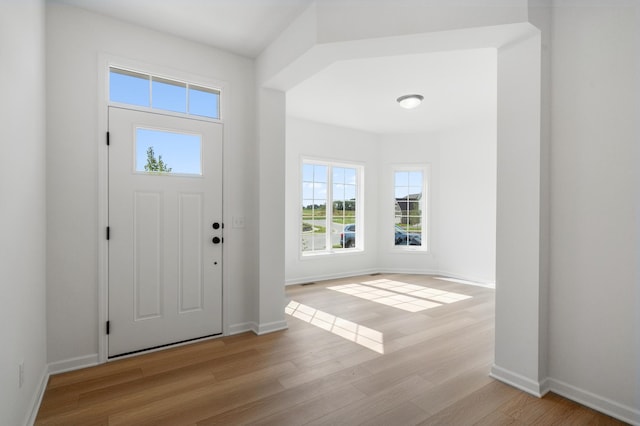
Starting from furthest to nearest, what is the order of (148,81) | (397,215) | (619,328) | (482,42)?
(397,215), (148,81), (482,42), (619,328)

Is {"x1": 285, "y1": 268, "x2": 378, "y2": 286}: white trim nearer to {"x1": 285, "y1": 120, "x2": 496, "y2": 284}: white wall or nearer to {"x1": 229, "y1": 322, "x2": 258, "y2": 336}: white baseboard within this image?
{"x1": 285, "y1": 120, "x2": 496, "y2": 284}: white wall

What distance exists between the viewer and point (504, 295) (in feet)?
7.80

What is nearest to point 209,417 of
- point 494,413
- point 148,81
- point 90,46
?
point 494,413

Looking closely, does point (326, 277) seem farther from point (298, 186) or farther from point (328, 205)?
point (298, 186)

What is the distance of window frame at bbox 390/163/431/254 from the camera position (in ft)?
21.5

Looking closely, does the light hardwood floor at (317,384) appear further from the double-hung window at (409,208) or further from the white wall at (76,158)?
the double-hung window at (409,208)

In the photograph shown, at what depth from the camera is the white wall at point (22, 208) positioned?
4.98 ft

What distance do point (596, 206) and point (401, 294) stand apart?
3203 millimetres

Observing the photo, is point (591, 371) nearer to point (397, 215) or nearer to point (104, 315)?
point (104, 315)

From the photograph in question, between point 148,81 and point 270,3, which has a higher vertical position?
point 270,3

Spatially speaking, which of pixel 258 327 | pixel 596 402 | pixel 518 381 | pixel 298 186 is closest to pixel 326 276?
pixel 298 186

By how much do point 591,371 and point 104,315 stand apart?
3567 mm

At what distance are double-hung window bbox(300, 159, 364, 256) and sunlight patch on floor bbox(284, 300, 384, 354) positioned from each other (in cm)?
182

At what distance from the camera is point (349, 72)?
12.1 ft
